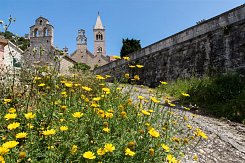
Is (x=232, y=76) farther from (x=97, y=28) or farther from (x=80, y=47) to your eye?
(x=97, y=28)

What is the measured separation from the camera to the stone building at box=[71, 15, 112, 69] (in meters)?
51.6

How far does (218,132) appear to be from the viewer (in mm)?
4090

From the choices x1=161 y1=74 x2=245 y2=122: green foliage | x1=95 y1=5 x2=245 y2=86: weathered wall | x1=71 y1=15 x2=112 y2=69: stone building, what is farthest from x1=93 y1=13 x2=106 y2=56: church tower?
x1=161 y1=74 x2=245 y2=122: green foliage

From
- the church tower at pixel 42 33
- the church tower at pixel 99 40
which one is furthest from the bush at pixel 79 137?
the church tower at pixel 99 40

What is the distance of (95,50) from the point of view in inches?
2409

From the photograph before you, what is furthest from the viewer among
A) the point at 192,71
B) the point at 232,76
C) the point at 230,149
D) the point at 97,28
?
the point at 97,28

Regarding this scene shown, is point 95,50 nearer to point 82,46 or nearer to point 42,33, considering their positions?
point 82,46

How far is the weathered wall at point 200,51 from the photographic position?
23.6ft

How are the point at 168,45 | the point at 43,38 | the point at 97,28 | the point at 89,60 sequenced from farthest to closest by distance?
the point at 97,28, the point at 89,60, the point at 43,38, the point at 168,45

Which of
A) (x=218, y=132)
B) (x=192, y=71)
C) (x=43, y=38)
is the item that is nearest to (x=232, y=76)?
(x=192, y=71)

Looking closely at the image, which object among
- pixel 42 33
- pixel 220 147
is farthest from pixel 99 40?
pixel 220 147

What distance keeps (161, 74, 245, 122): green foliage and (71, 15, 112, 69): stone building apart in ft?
139

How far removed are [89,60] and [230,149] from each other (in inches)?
1949

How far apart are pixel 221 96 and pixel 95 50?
184 ft
